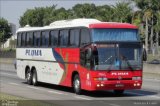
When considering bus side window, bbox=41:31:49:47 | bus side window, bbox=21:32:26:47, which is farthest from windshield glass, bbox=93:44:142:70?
bus side window, bbox=21:32:26:47

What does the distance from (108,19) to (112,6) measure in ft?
8.82

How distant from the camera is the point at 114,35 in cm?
2147

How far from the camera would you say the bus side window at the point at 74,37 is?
22570mm

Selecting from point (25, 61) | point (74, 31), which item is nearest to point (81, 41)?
point (74, 31)

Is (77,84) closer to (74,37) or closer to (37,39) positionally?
(74,37)

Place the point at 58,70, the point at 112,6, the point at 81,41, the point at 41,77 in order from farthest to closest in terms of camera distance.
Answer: the point at 112,6 < the point at 41,77 < the point at 58,70 < the point at 81,41

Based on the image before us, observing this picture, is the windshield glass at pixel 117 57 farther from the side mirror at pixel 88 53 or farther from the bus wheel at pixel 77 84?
the bus wheel at pixel 77 84

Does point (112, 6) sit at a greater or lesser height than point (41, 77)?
greater

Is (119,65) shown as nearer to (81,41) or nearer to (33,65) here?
(81,41)

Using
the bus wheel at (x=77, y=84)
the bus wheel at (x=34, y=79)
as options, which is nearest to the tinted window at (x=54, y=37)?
the bus wheel at (x=77, y=84)

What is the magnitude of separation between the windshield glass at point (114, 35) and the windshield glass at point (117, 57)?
0.41 meters

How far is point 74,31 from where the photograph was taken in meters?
23.0

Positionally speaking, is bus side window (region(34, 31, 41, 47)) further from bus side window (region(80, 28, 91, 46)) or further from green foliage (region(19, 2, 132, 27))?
green foliage (region(19, 2, 132, 27))

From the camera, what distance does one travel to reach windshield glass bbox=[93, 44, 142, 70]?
67.9 ft
